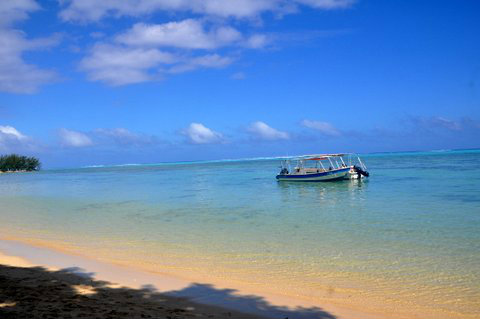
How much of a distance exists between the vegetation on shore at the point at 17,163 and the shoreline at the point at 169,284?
496ft

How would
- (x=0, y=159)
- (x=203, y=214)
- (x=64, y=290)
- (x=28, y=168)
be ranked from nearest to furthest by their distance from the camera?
1. (x=64, y=290)
2. (x=203, y=214)
3. (x=0, y=159)
4. (x=28, y=168)

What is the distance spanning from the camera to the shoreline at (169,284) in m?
6.75

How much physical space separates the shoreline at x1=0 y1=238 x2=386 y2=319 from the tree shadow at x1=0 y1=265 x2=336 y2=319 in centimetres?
2

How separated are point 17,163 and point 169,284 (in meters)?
161

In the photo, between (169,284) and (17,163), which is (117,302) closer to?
(169,284)

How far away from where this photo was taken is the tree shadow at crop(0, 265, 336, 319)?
19.9 feet

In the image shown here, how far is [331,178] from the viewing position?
42000 millimetres

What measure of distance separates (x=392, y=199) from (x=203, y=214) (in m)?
11.8

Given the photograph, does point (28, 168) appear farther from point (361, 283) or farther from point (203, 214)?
point (361, 283)

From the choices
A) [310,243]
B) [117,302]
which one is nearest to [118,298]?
[117,302]

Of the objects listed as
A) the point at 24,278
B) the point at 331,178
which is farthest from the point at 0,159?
the point at 24,278

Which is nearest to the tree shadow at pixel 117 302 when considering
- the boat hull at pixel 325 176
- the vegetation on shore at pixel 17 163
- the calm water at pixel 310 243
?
the calm water at pixel 310 243

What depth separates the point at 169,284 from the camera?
27.7 ft

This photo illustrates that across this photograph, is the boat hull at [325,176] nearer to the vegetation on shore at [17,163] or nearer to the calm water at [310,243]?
the calm water at [310,243]
